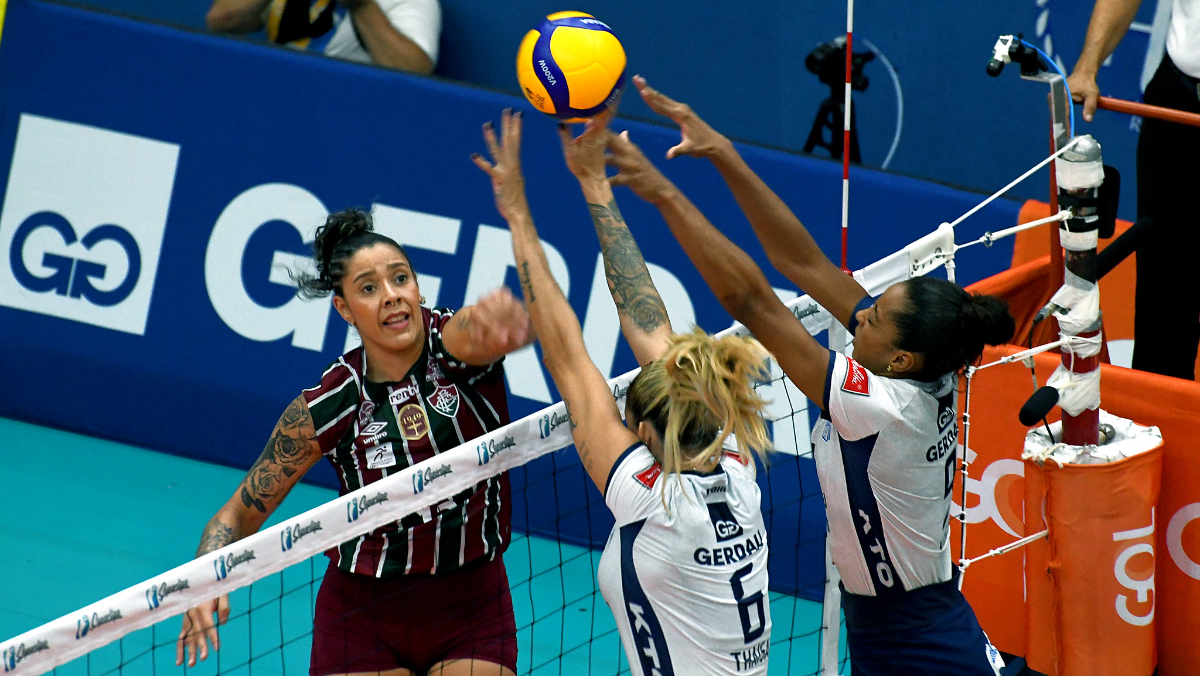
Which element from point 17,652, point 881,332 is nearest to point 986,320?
point 881,332

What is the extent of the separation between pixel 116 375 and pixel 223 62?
5.63ft

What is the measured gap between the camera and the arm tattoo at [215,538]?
157 inches

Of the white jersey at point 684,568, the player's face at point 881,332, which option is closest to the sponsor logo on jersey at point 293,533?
the white jersey at point 684,568

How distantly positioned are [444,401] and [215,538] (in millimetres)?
784

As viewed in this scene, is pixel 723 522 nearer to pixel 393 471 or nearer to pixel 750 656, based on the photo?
pixel 750 656

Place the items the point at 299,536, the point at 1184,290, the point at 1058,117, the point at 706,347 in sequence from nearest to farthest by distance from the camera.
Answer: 1. the point at 706,347
2. the point at 299,536
3. the point at 1058,117
4. the point at 1184,290

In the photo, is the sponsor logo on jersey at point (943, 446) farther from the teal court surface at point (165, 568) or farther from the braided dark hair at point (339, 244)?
the teal court surface at point (165, 568)

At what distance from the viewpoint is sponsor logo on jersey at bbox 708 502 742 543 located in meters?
3.26

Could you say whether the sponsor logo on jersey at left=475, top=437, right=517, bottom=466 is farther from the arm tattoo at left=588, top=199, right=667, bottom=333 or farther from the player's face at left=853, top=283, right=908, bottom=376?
the player's face at left=853, top=283, right=908, bottom=376

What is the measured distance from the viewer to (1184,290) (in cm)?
564

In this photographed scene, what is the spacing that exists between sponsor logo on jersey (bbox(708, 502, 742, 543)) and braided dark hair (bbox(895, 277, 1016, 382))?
821 mm

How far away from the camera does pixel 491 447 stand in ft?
12.7

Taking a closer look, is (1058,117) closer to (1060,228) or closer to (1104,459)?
(1060,228)

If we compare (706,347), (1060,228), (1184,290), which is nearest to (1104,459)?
(1060,228)
